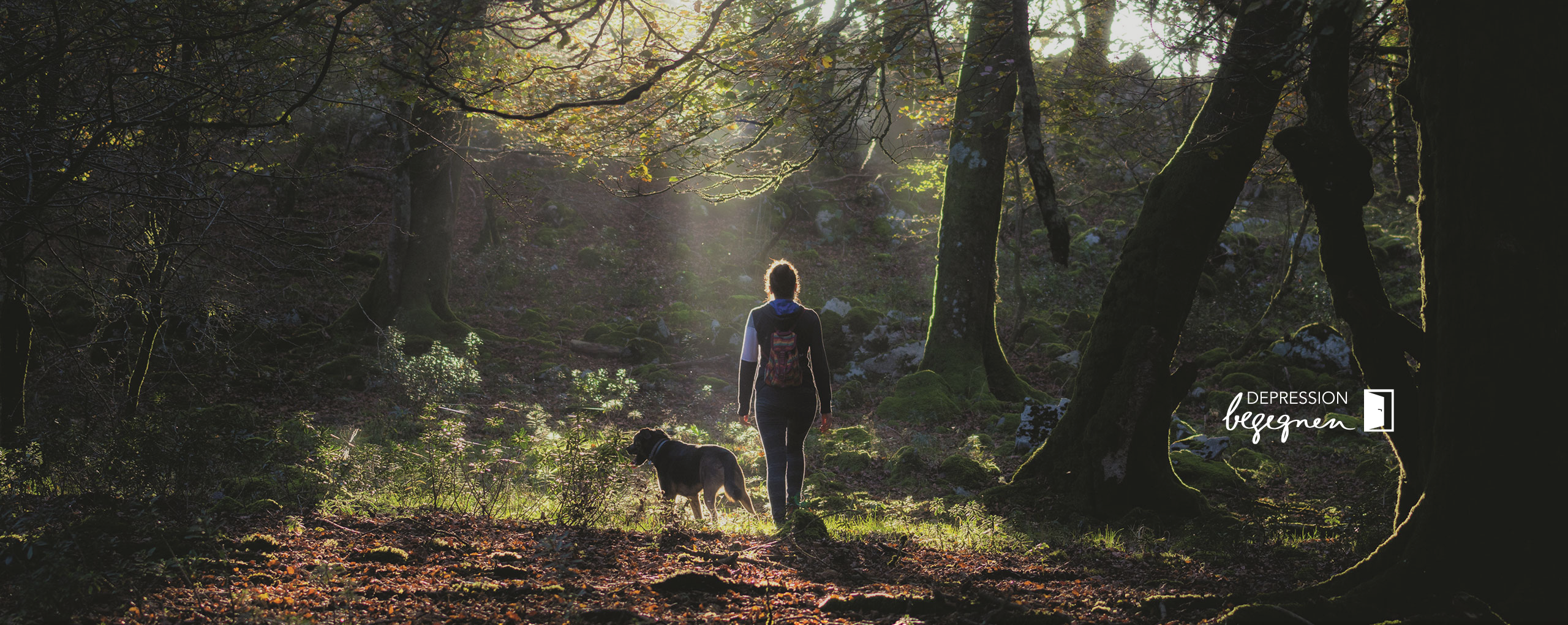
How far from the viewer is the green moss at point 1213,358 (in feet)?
44.5

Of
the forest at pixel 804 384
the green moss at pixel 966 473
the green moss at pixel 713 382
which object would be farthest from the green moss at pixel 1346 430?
the green moss at pixel 713 382

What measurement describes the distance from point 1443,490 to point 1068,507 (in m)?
3.20

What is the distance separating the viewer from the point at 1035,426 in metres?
8.76

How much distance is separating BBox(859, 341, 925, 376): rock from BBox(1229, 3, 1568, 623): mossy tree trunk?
→ 35.2ft

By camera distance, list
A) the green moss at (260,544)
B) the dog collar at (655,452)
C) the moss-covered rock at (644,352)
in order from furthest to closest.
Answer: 1. the moss-covered rock at (644,352)
2. the dog collar at (655,452)
3. the green moss at (260,544)

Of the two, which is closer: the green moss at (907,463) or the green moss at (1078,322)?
A: the green moss at (907,463)

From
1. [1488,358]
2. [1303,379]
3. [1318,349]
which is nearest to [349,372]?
[1488,358]

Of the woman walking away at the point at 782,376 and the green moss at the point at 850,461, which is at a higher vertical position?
the woman walking away at the point at 782,376

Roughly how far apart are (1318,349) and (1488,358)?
11181 mm

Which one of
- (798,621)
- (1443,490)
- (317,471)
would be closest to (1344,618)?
(1443,490)

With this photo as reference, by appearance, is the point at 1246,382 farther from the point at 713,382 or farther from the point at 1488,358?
the point at 1488,358

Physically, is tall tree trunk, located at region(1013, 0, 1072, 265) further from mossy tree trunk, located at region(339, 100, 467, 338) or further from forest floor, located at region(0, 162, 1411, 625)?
mossy tree trunk, located at region(339, 100, 467, 338)

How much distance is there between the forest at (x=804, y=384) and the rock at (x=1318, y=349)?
1.9 inches

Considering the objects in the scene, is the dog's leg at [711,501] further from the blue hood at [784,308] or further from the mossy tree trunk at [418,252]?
the mossy tree trunk at [418,252]
